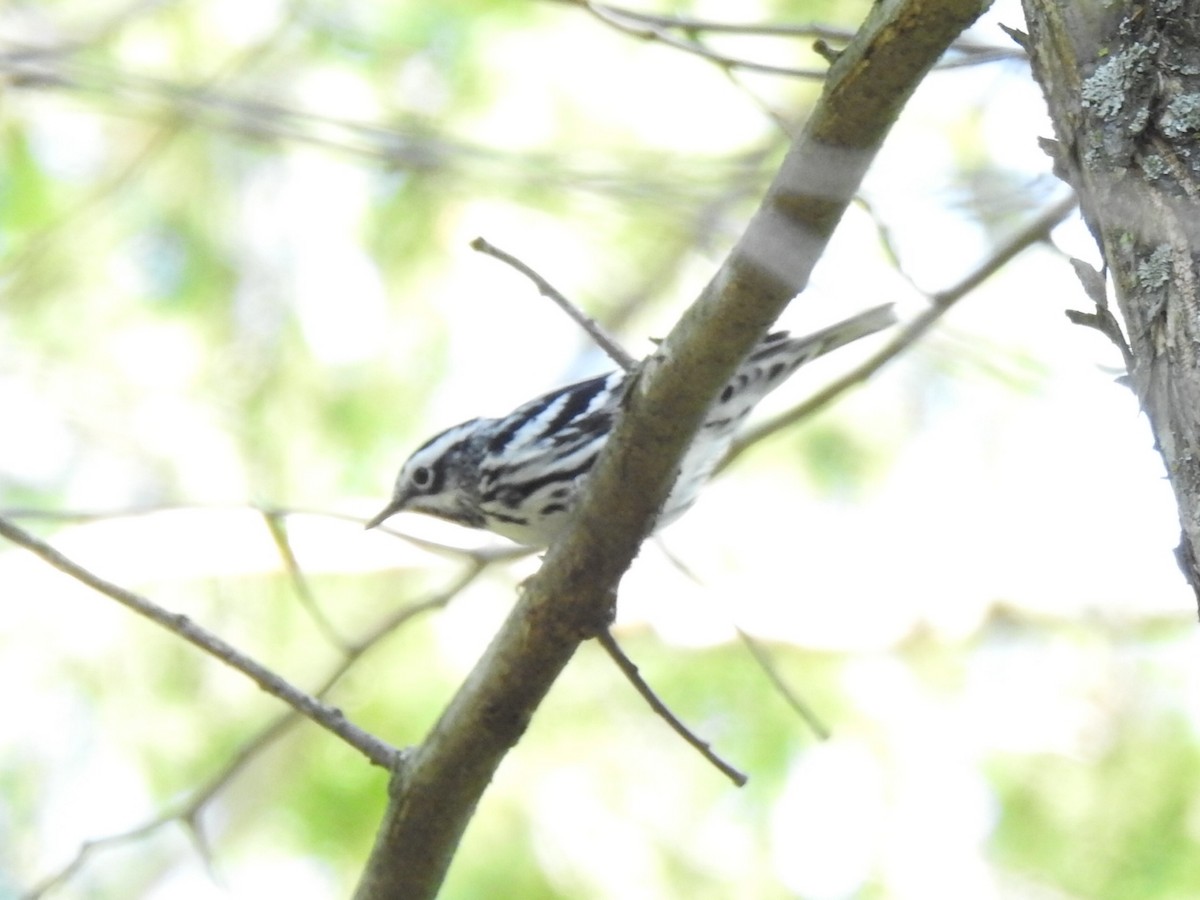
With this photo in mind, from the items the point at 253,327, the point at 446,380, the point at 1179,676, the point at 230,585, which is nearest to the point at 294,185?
the point at 253,327

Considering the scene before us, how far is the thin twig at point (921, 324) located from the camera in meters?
3.71

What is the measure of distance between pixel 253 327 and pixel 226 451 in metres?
0.72

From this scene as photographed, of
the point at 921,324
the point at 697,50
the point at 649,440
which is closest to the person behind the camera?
the point at 649,440

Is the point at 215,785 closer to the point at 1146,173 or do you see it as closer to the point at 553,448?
the point at 553,448

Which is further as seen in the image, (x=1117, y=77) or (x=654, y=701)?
(x=654, y=701)

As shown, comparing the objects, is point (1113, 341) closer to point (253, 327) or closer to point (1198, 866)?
point (1198, 866)

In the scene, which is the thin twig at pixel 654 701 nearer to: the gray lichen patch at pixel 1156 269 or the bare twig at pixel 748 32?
the gray lichen patch at pixel 1156 269

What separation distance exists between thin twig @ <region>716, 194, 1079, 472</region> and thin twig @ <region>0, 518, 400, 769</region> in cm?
170

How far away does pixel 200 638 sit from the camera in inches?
104

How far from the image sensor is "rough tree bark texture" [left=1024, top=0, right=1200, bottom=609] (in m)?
1.89

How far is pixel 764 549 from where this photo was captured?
7000mm

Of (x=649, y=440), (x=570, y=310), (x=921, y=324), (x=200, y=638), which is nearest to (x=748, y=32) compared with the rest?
(x=921, y=324)

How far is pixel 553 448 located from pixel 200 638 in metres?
1.67

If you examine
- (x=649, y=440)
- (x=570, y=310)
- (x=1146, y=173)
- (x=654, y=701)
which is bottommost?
(x=654, y=701)
